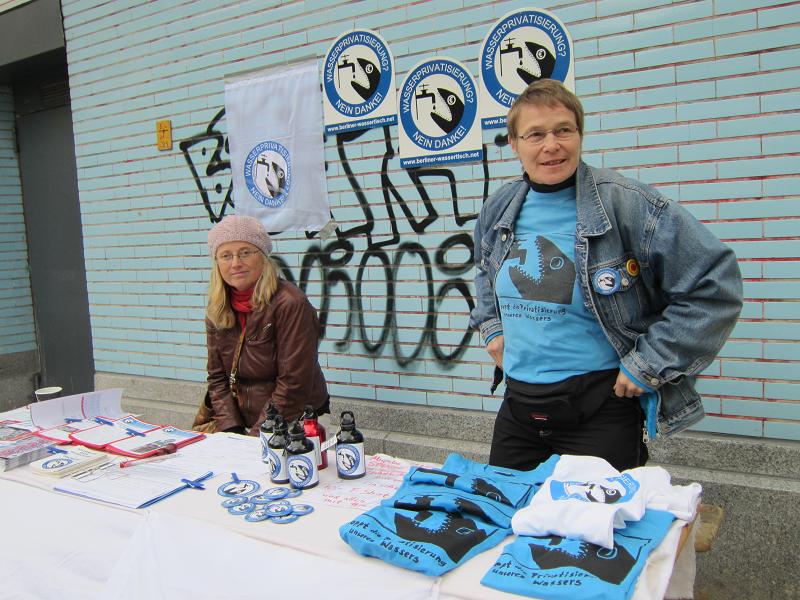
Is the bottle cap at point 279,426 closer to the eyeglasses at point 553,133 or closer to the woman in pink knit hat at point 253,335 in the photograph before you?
the woman in pink knit hat at point 253,335

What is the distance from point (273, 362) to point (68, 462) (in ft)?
3.78

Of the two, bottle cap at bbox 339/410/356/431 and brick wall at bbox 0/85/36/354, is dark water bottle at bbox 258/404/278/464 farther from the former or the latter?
brick wall at bbox 0/85/36/354

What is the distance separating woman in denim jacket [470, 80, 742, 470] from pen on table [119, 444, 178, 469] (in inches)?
57.1

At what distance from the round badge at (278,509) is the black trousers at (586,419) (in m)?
0.89

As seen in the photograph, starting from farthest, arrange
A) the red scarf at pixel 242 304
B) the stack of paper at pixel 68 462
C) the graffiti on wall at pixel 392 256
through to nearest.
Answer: the graffiti on wall at pixel 392 256, the red scarf at pixel 242 304, the stack of paper at pixel 68 462

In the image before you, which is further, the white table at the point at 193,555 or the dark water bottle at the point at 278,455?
the dark water bottle at the point at 278,455

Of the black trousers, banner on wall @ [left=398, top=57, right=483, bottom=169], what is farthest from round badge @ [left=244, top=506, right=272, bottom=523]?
banner on wall @ [left=398, top=57, right=483, bottom=169]

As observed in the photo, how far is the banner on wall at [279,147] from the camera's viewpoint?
182 inches

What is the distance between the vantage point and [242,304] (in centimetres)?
358

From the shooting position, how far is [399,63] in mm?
4188

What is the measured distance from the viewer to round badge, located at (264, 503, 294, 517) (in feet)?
6.69

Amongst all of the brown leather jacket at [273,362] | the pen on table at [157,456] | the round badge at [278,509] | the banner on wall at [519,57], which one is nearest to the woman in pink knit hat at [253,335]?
the brown leather jacket at [273,362]

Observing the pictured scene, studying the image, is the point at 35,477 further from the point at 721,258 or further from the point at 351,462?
the point at 721,258

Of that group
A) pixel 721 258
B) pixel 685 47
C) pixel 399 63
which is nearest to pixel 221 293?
pixel 399 63
